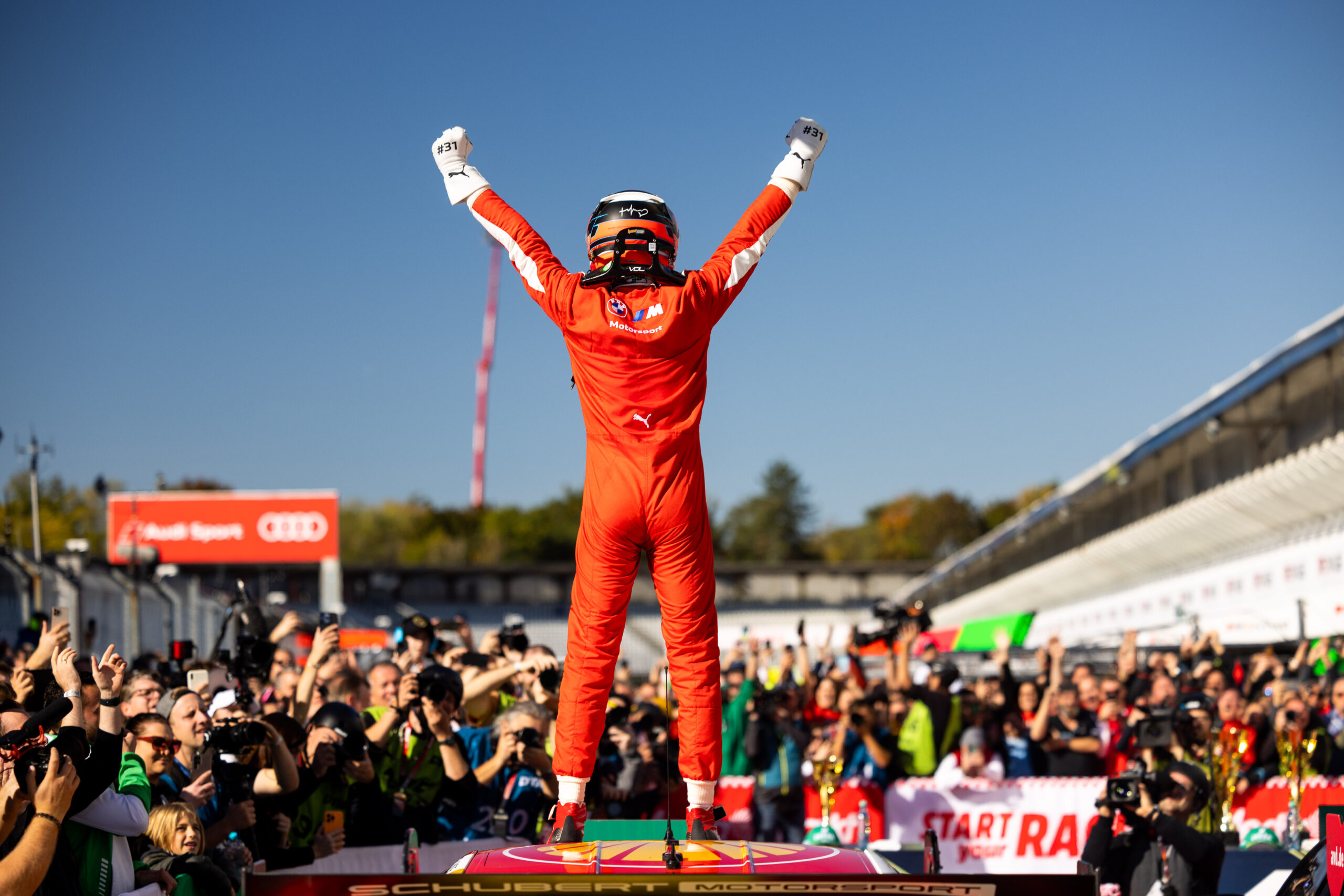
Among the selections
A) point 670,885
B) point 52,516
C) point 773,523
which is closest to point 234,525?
point 52,516

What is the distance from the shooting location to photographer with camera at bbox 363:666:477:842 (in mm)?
6992

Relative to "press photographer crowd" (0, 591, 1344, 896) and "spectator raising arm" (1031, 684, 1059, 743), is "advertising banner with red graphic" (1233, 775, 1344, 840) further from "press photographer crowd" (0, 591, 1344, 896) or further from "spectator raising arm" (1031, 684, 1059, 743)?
Answer: "spectator raising arm" (1031, 684, 1059, 743)

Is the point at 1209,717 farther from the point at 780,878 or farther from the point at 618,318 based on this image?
the point at 780,878

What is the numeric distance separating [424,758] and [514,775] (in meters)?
0.69

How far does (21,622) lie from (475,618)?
58781 mm

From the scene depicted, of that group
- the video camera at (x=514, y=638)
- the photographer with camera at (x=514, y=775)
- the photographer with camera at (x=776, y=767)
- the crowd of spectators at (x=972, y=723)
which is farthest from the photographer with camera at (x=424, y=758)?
the photographer with camera at (x=776, y=767)

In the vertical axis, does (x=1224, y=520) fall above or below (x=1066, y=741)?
above

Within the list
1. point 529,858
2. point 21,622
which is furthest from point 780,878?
point 21,622

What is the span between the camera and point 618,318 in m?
5.24

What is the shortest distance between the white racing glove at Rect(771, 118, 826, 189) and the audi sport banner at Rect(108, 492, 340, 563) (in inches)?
1833

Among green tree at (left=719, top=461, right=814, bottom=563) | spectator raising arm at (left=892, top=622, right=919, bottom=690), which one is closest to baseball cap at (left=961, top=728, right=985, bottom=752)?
spectator raising arm at (left=892, top=622, right=919, bottom=690)

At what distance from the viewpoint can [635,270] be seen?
528 cm

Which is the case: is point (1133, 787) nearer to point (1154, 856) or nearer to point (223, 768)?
point (1154, 856)

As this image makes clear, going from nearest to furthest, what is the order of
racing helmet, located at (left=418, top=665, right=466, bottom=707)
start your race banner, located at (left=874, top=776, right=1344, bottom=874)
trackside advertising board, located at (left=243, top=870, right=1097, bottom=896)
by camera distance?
Answer: trackside advertising board, located at (left=243, top=870, right=1097, bottom=896), racing helmet, located at (left=418, top=665, right=466, bottom=707), start your race banner, located at (left=874, top=776, right=1344, bottom=874)
